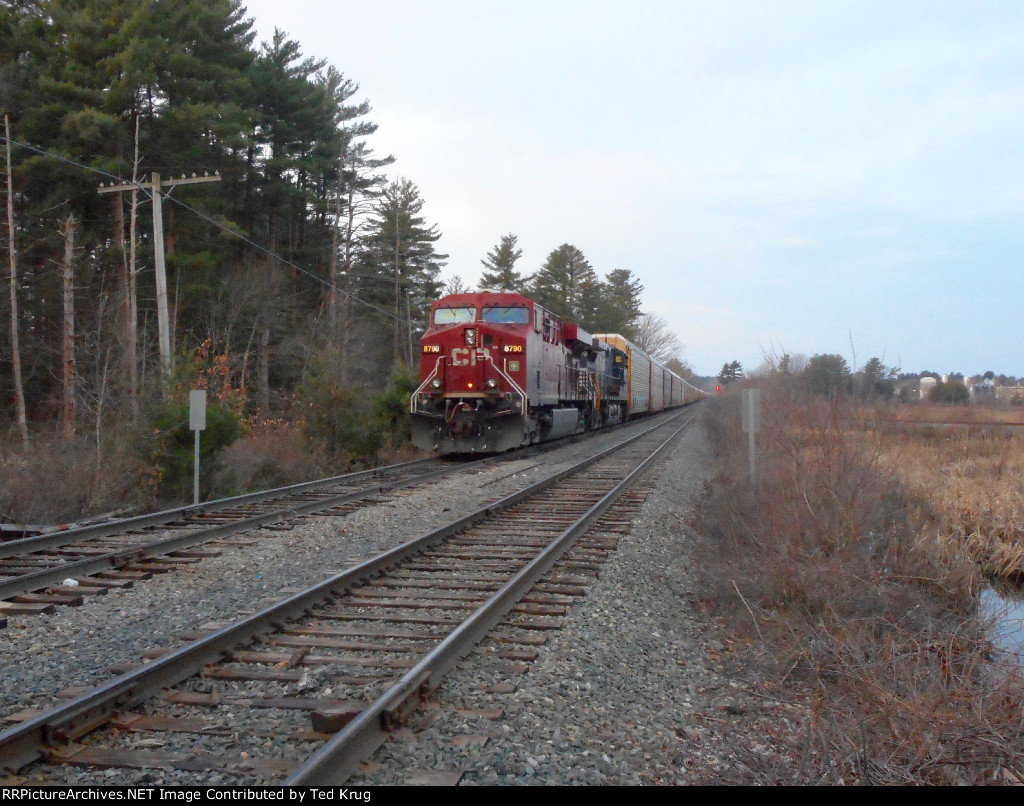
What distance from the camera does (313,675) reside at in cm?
467

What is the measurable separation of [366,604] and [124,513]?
709 cm

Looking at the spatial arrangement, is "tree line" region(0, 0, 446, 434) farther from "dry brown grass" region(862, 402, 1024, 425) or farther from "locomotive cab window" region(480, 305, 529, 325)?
"dry brown grass" region(862, 402, 1024, 425)

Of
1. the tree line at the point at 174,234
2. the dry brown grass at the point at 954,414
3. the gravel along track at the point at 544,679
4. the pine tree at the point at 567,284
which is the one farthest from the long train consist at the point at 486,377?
the pine tree at the point at 567,284

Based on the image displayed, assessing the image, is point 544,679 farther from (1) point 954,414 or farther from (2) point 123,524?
(1) point 954,414

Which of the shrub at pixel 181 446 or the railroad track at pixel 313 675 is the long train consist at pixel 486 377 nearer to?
the shrub at pixel 181 446

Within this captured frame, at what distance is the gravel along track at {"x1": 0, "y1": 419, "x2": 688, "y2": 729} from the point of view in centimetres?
474

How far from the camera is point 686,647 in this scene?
5.78 metres

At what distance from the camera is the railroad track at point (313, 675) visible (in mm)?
3531

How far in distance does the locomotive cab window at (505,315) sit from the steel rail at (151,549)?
284 inches

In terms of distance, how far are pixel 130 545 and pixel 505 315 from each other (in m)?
11.3

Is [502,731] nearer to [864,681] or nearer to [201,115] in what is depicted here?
[864,681]

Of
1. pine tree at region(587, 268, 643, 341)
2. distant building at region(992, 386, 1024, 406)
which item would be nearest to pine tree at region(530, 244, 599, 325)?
pine tree at region(587, 268, 643, 341)
